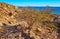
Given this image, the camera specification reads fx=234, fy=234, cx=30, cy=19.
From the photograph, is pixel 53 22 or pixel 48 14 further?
pixel 48 14

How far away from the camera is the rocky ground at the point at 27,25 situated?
27.6 feet

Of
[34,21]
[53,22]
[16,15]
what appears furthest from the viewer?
[16,15]

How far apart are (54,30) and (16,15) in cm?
223

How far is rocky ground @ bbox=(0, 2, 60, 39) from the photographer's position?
27.6 feet

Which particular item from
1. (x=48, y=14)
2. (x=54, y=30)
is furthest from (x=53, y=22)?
(x=48, y=14)

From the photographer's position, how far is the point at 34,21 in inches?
356

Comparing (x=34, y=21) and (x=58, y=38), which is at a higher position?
(x=34, y=21)

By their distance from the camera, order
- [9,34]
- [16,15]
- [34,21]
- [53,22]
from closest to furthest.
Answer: [9,34] → [34,21] → [53,22] → [16,15]

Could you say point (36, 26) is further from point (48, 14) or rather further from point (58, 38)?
point (48, 14)

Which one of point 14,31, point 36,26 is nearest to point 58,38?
point 36,26

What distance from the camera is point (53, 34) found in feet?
29.2

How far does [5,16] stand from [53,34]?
2.50 metres

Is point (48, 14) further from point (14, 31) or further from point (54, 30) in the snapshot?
point (14, 31)

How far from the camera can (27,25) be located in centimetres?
872
